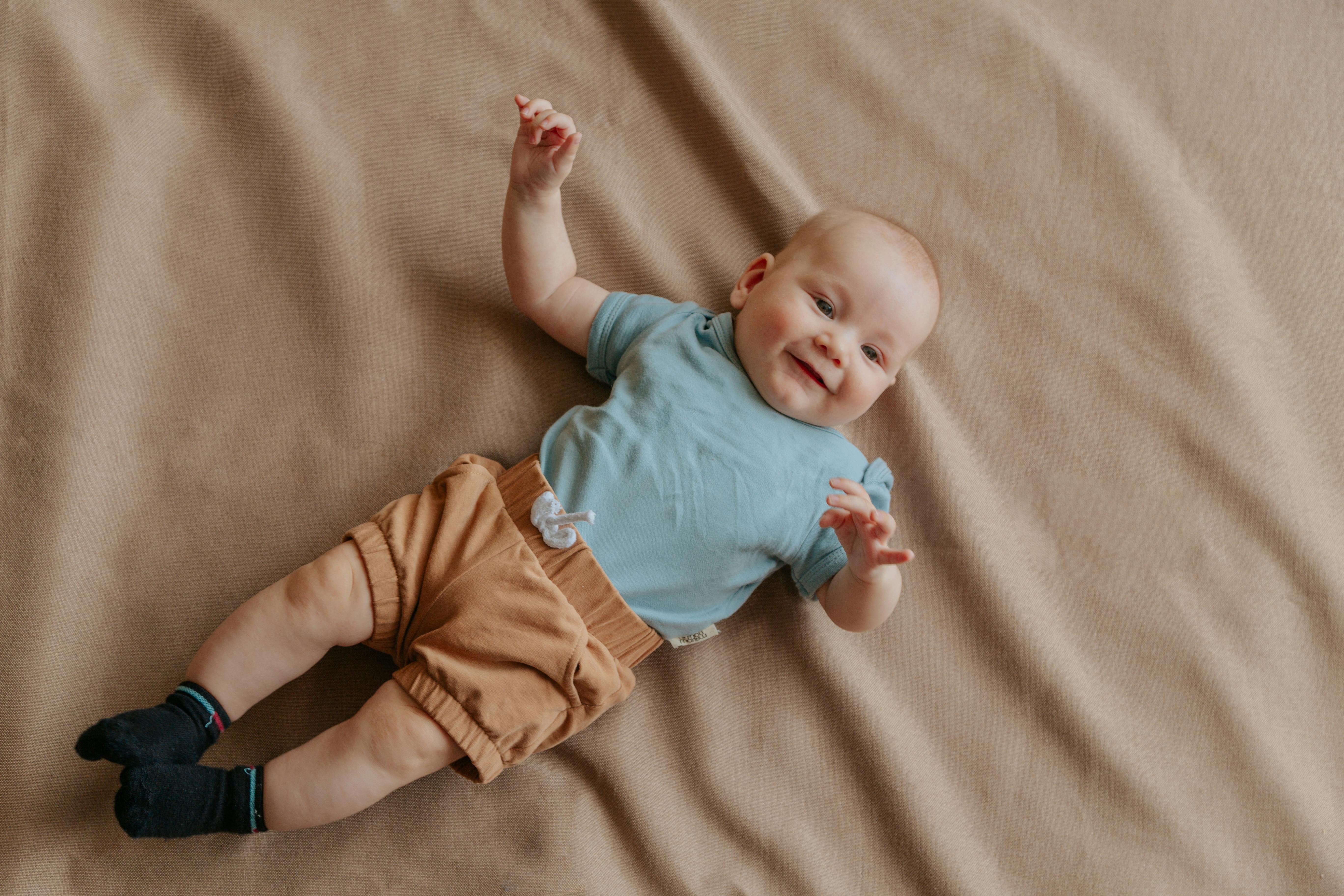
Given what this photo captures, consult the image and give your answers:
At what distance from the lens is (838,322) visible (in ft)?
4.49

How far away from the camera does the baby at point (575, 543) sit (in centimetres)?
121

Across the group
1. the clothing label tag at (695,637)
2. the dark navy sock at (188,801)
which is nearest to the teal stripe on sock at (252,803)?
the dark navy sock at (188,801)

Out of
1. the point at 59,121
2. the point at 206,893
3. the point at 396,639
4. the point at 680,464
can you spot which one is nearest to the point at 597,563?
the point at 680,464

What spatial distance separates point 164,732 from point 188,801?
9 centimetres

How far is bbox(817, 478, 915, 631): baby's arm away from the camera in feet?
3.94

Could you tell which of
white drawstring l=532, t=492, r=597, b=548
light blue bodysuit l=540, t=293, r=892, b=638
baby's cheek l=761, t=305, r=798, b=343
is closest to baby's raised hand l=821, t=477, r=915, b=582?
light blue bodysuit l=540, t=293, r=892, b=638

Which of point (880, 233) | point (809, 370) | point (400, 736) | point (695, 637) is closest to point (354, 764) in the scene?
point (400, 736)

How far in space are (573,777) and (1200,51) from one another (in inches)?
64.2

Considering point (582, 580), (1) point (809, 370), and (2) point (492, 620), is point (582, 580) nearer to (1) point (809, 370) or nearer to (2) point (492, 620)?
(2) point (492, 620)

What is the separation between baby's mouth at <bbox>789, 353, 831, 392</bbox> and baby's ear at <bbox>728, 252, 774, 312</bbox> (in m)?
0.14

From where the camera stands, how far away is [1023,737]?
148cm

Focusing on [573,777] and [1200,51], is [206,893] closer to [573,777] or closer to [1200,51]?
[573,777]

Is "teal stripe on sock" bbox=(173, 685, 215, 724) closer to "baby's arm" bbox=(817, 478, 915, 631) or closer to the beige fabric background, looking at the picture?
the beige fabric background

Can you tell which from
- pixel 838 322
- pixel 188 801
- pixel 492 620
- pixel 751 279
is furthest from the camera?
pixel 751 279
